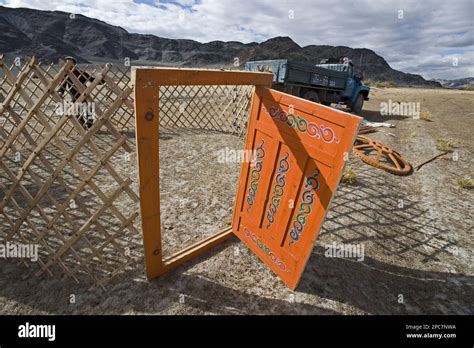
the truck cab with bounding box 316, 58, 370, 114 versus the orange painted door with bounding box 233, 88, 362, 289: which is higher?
the truck cab with bounding box 316, 58, 370, 114

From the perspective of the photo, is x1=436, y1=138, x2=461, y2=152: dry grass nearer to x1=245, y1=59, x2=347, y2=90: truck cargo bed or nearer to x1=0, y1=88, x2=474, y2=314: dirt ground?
x1=0, y1=88, x2=474, y2=314: dirt ground

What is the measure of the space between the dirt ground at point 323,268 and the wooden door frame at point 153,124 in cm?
39

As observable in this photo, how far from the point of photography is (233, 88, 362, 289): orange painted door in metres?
1.79

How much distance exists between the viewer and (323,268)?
8.82 ft

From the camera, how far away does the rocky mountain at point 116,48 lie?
135 ft

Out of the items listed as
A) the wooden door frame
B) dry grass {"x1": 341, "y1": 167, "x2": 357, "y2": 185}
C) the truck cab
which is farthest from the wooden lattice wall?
the truck cab

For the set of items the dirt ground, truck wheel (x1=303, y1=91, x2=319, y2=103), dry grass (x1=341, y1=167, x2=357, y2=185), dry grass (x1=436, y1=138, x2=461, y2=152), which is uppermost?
truck wheel (x1=303, y1=91, x2=319, y2=103)

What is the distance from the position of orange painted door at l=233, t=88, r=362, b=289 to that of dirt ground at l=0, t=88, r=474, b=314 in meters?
0.36

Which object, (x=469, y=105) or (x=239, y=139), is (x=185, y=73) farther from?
(x=469, y=105)

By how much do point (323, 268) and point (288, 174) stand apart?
1.24m

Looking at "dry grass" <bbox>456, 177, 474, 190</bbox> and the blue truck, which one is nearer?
"dry grass" <bbox>456, 177, 474, 190</bbox>

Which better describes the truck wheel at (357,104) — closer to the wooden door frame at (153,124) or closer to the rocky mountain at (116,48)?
the wooden door frame at (153,124)

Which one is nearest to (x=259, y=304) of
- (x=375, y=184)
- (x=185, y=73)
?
(x=185, y=73)
